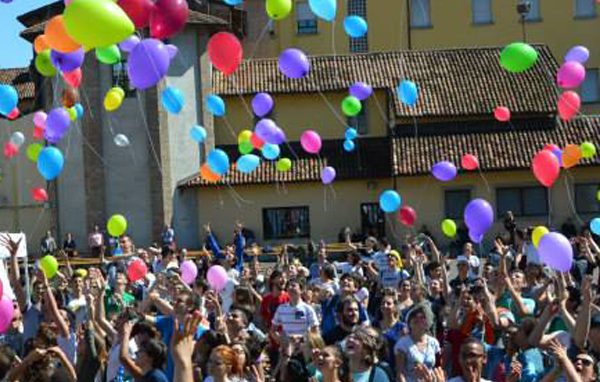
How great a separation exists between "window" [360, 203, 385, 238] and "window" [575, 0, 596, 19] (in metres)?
15.0

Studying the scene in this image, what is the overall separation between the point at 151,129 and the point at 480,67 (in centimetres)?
1197

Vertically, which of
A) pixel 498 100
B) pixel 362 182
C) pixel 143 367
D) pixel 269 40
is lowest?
pixel 143 367

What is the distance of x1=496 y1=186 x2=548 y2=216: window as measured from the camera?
36.6 metres

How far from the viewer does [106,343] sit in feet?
30.9

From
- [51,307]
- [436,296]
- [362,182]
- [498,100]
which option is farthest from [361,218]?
[51,307]

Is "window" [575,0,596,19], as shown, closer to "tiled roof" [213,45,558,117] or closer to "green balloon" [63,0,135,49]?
"tiled roof" [213,45,558,117]

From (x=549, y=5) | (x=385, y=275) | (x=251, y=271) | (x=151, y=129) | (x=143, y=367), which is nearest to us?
(x=143, y=367)

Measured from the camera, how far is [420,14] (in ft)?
158

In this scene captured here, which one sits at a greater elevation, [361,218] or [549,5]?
[549,5]

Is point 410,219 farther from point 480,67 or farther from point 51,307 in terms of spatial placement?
point 480,67

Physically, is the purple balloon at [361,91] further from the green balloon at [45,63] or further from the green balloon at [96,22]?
the green balloon at [96,22]

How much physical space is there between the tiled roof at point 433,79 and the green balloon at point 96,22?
28.6 m

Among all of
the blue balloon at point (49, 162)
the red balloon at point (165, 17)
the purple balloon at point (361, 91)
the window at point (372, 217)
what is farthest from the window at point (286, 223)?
the red balloon at point (165, 17)

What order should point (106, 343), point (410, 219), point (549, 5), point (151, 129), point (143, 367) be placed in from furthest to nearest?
point (549, 5)
point (151, 129)
point (410, 219)
point (106, 343)
point (143, 367)
